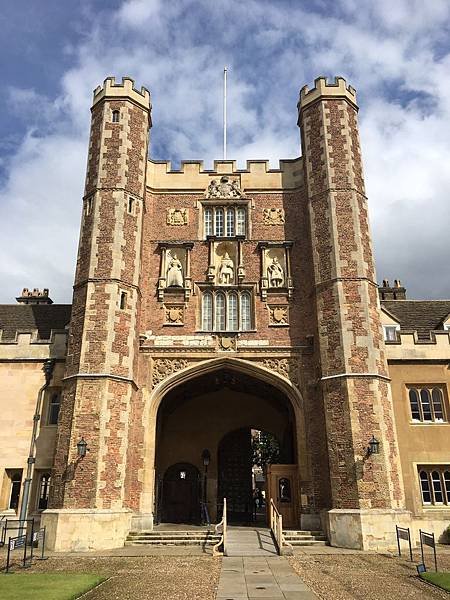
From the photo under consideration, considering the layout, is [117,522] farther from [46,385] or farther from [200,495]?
[200,495]

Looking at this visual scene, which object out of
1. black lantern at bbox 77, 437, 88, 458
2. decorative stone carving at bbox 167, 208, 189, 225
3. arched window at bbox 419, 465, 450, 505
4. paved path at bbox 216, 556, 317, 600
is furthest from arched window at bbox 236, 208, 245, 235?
paved path at bbox 216, 556, 317, 600

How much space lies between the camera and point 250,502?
2280cm

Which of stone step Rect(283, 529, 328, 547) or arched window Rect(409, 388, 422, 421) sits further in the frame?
arched window Rect(409, 388, 422, 421)

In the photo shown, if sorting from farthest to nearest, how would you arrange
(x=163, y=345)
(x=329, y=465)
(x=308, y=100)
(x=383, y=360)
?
1. (x=308, y=100)
2. (x=163, y=345)
3. (x=383, y=360)
4. (x=329, y=465)

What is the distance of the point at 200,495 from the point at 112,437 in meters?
7.67

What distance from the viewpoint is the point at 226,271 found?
66.8ft

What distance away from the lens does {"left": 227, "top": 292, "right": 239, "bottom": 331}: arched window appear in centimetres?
1950

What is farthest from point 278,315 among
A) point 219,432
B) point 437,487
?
point 437,487

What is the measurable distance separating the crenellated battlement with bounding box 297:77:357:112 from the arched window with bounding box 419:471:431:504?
583 inches

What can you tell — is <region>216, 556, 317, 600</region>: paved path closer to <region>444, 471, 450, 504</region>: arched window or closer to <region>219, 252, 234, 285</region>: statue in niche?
<region>444, 471, 450, 504</region>: arched window

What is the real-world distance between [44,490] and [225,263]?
10.4 meters

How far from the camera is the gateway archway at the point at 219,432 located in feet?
72.1

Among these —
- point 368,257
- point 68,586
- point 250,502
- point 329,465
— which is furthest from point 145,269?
point 68,586

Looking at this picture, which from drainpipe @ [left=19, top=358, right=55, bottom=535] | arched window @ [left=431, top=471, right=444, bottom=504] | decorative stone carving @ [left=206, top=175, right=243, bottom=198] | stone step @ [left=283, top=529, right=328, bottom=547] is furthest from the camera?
decorative stone carving @ [left=206, top=175, right=243, bottom=198]
